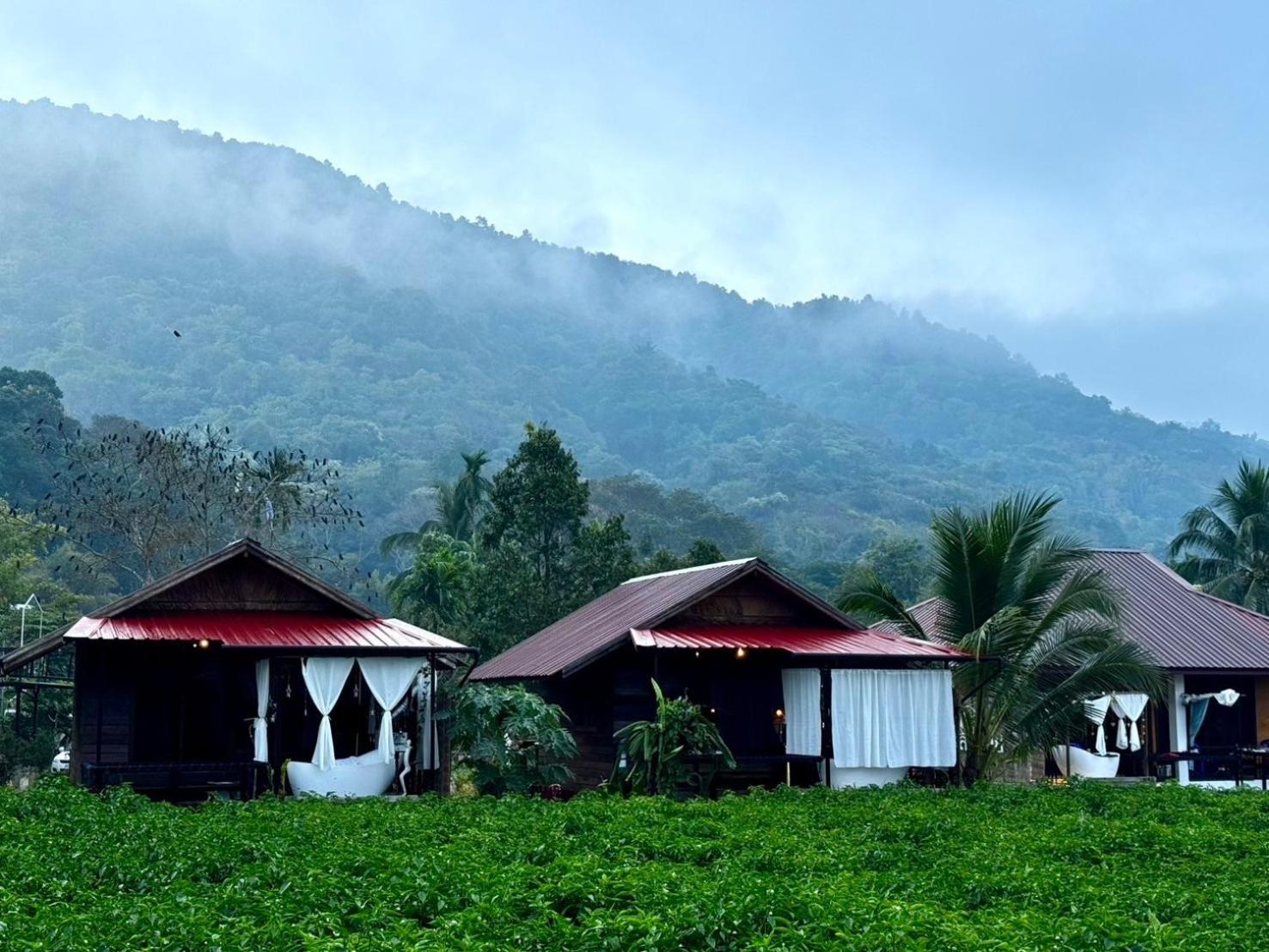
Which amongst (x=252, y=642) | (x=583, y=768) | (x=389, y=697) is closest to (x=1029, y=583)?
(x=583, y=768)

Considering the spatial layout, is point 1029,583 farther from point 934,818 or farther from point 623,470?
point 623,470

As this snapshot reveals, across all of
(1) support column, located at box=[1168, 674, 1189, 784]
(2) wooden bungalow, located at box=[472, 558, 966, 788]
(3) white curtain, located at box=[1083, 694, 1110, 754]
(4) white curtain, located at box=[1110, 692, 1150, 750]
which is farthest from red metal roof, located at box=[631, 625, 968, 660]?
(1) support column, located at box=[1168, 674, 1189, 784]

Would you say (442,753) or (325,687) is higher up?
(325,687)

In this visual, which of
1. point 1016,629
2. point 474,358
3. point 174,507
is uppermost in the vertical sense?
point 474,358

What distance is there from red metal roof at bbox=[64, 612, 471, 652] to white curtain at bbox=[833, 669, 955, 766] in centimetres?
556

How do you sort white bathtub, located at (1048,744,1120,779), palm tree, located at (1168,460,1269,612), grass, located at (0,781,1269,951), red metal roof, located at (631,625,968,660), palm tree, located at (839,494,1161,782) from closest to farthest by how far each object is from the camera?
grass, located at (0,781,1269,951) < red metal roof, located at (631,625,968,660) < palm tree, located at (839,494,1161,782) < white bathtub, located at (1048,744,1120,779) < palm tree, located at (1168,460,1269,612)

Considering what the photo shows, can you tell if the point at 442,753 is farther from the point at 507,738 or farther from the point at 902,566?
the point at 902,566

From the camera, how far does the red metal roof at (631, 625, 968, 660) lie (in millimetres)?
21547

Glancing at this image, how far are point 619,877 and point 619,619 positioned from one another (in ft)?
45.6

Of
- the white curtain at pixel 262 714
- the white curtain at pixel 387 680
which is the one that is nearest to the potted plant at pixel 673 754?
the white curtain at pixel 387 680

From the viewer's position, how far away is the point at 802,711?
22.8 metres

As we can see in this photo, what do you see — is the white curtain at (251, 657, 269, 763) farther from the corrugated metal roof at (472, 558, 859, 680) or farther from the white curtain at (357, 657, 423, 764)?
the corrugated metal roof at (472, 558, 859, 680)

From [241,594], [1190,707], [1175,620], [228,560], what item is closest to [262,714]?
[241,594]

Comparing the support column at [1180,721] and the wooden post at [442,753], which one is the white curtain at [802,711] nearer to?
the wooden post at [442,753]
